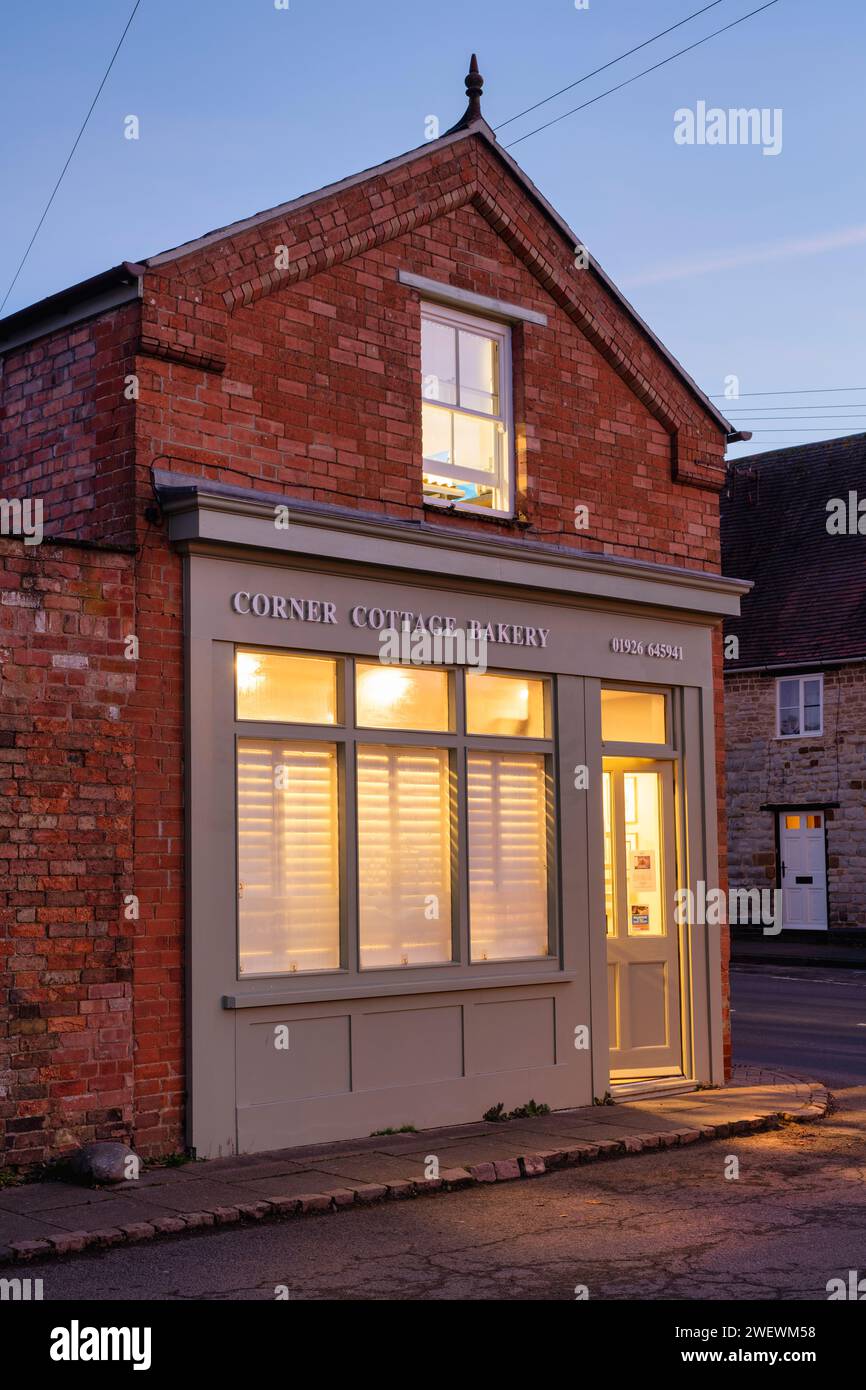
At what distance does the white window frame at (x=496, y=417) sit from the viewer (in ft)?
39.3

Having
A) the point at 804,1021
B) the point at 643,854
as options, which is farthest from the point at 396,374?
the point at 804,1021

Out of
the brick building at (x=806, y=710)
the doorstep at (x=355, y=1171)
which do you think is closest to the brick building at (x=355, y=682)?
the doorstep at (x=355, y=1171)

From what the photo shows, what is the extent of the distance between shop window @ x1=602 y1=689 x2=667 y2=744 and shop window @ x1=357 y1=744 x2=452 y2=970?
2.21m

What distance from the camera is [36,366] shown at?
1065 centimetres

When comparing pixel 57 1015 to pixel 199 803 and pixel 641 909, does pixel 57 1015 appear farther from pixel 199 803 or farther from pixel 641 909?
pixel 641 909

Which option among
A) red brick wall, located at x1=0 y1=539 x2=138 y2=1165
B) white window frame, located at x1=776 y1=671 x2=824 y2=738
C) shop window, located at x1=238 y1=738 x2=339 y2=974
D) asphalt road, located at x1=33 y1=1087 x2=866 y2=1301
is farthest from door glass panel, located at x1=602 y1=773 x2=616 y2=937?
white window frame, located at x1=776 y1=671 x2=824 y2=738

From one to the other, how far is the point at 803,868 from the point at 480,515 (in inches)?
857

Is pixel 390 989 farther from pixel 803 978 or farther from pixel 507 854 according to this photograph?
pixel 803 978

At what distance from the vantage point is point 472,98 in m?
12.6

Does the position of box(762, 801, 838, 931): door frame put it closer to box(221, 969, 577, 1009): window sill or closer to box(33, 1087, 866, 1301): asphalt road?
box(221, 969, 577, 1009): window sill

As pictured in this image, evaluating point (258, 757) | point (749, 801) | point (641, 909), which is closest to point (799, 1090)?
point (641, 909)

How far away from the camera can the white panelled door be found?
3144cm

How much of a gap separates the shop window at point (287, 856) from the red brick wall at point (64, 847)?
0.97 metres

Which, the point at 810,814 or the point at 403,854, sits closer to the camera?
the point at 403,854
